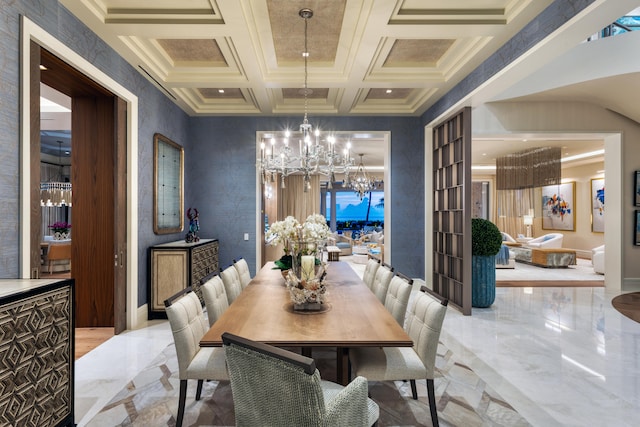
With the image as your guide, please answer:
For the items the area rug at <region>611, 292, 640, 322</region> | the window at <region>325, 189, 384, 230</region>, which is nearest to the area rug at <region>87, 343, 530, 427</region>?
the area rug at <region>611, 292, 640, 322</region>

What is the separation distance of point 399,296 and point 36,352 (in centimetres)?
201

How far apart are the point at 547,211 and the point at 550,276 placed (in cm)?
538

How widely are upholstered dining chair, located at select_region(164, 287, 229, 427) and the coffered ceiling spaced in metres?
2.33

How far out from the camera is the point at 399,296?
89.6 inches

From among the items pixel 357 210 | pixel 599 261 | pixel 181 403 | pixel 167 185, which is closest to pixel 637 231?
pixel 599 261

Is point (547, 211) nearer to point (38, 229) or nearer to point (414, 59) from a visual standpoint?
point (414, 59)

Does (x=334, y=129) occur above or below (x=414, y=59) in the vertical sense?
below

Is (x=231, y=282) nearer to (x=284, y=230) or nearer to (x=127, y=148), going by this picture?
(x=284, y=230)

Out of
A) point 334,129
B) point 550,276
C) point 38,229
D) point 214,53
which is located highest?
point 214,53

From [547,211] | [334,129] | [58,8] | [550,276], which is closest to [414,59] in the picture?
[334,129]

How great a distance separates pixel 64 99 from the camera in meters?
4.50

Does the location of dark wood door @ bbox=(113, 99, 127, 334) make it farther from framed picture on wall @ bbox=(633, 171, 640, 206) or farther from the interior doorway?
framed picture on wall @ bbox=(633, 171, 640, 206)

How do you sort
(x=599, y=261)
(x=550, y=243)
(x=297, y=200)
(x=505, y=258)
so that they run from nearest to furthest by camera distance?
(x=599, y=261) < (x=505, y=258) < (x=550, y=243) < (x=297, y=200)

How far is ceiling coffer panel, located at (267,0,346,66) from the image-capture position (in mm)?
2893
